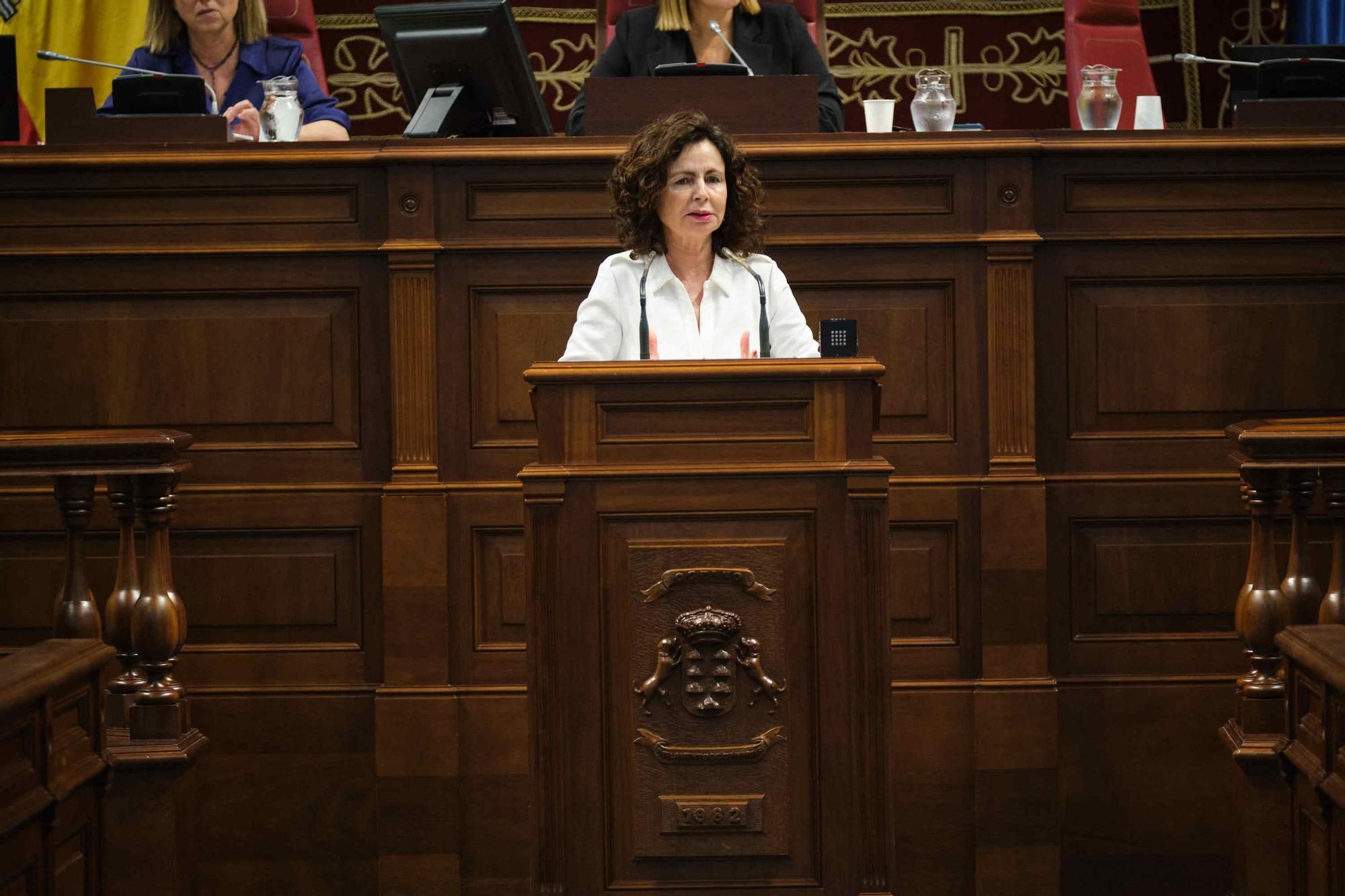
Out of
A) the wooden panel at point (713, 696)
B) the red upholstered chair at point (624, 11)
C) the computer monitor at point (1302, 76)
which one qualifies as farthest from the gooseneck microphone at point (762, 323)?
the red upholstered chair at point (624, 11)

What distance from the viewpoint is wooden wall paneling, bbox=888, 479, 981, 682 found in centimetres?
333

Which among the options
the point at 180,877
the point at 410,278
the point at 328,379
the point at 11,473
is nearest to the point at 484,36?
the point at 410,278

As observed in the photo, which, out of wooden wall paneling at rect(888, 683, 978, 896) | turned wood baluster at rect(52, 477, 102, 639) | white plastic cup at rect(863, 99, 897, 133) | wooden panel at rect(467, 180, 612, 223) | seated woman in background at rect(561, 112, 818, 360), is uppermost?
white plastic cup at rect(863, 99, 897, 133)

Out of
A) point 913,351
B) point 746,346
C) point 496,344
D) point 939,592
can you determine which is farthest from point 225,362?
point 939,592

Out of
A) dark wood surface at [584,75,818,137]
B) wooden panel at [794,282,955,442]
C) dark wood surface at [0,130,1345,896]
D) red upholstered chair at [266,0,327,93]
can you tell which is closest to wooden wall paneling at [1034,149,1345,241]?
dark wood surface at [0,130,1345,896]

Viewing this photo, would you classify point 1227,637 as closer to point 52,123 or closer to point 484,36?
point 484,36

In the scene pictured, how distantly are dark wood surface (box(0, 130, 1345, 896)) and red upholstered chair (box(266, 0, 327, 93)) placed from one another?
1634mm

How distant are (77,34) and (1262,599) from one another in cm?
438

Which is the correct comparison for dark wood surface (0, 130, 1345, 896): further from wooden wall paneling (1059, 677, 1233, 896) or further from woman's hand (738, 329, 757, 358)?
woman's hand (738, 329, 757, 358)

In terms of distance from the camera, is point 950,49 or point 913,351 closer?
point 913,351

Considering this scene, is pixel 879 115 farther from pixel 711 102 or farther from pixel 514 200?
pixel 514 200

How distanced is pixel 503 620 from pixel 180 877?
0.87m

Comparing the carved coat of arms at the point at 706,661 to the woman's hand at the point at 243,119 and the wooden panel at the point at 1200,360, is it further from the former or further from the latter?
the woman's hand at the point at 243,119

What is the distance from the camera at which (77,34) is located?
540 centimetres
